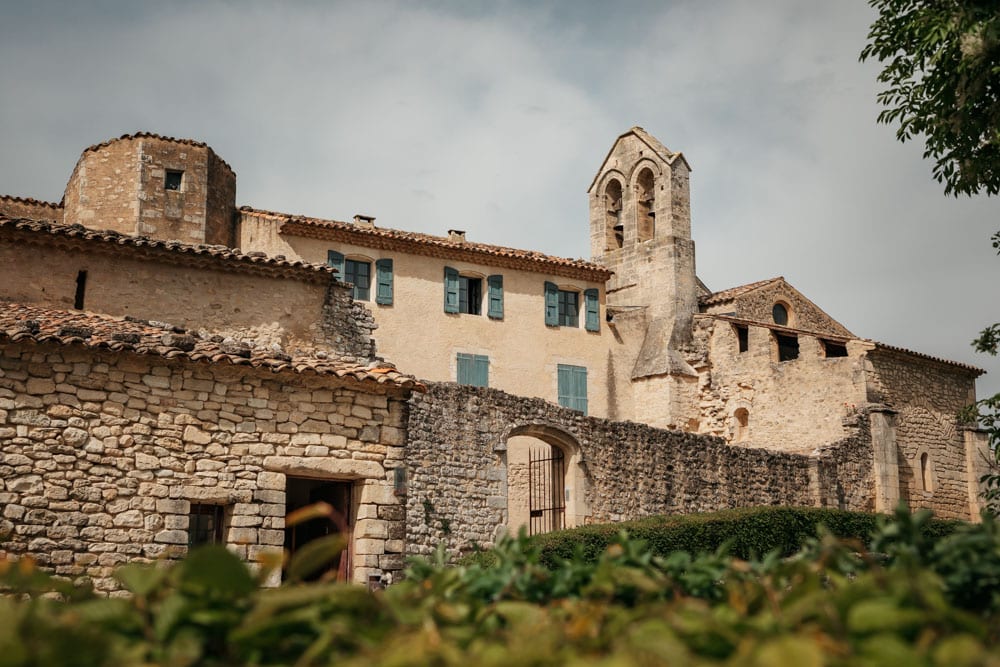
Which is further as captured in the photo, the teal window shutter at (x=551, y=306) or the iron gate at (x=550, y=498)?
the teal window shutter at (x=551, y=306)

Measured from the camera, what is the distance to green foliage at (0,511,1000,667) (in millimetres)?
2115

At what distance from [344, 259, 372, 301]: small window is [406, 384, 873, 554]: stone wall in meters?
7.99

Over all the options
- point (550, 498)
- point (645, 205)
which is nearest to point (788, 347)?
point (645, 205)

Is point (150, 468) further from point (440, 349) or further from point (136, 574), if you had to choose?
point (440, 349)

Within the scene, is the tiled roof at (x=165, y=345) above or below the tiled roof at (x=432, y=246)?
below

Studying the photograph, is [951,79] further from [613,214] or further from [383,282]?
[613,214]

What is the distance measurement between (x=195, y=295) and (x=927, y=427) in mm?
21756

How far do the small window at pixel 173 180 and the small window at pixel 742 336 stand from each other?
16.3 m

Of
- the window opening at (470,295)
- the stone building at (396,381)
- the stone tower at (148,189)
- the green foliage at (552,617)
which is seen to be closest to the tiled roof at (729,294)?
the stone building at (396,381)

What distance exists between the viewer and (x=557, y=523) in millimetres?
20688

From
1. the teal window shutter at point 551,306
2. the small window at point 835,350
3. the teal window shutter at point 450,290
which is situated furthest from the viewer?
the small window at point 835,350

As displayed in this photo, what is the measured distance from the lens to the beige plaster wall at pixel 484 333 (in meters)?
27.6

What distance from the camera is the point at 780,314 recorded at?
32875mm

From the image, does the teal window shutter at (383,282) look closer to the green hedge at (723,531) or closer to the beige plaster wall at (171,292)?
the beige plaster wall at (171,292)
